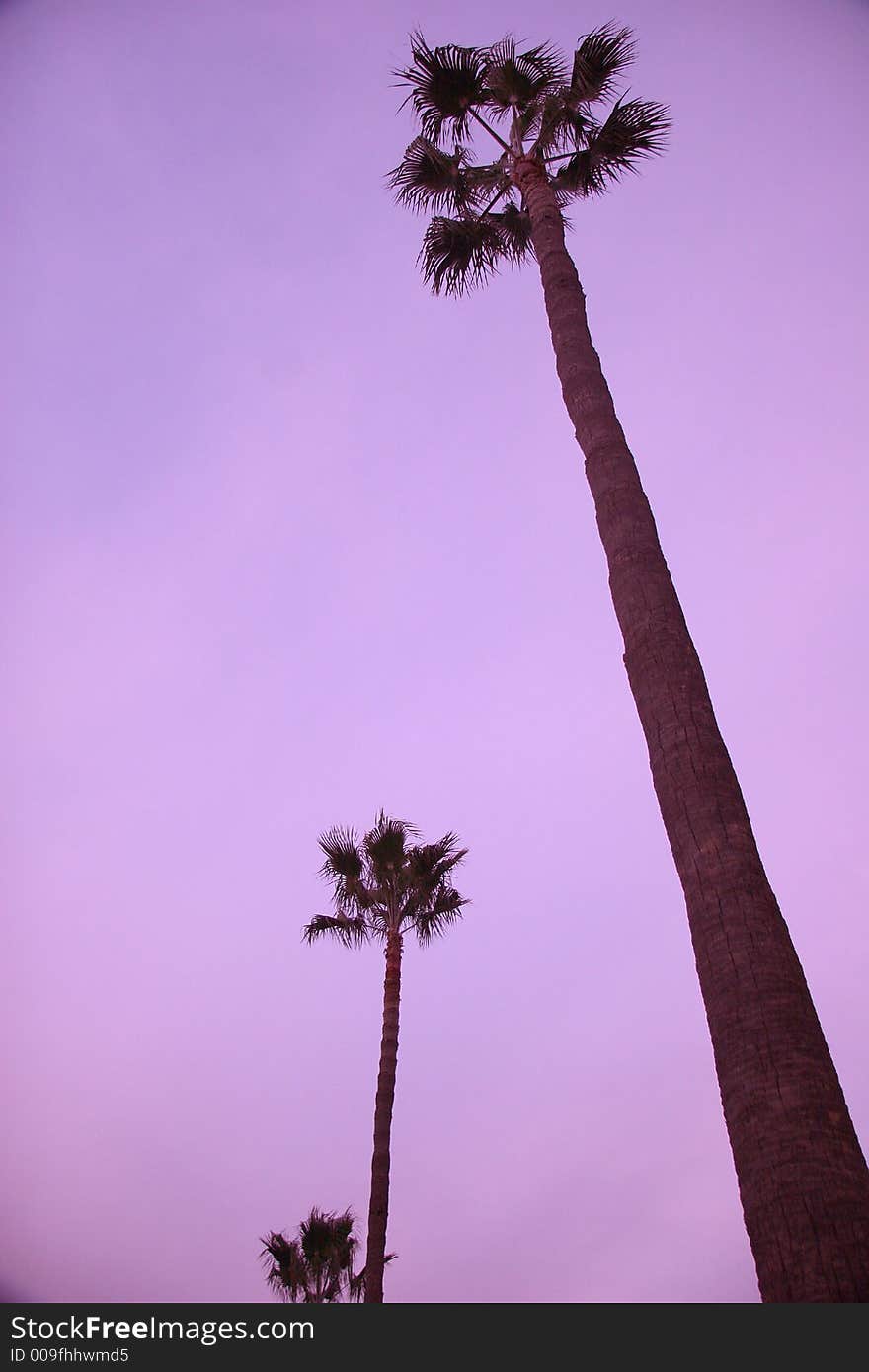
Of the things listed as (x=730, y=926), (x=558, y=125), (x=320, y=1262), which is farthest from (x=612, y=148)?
(x=320, y=1262)

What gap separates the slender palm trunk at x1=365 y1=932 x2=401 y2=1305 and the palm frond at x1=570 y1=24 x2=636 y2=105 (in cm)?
1522

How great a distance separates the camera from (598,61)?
10398 millimetres

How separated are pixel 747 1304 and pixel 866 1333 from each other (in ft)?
1.29

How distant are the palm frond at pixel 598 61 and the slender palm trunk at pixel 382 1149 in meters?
15.2

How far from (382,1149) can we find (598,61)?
17.2 metres

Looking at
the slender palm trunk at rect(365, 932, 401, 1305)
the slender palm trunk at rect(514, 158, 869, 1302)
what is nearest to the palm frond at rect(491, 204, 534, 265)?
the slender palm trunk at rect(514, 158, 869, 1302)

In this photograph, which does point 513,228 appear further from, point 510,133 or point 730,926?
point 730,926

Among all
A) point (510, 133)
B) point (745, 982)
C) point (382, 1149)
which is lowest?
point (745, 982)

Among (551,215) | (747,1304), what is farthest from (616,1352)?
(551,215)

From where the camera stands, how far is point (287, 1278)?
2612 centimetres

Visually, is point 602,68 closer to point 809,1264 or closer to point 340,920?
point 809,1264

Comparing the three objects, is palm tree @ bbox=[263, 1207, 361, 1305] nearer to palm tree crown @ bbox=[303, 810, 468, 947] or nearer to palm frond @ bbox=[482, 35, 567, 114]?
palm tree crown @ bbox=[303, 810, 468, 947]

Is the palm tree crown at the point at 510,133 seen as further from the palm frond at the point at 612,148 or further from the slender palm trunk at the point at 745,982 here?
the slender palm trunk at the point at 745,982

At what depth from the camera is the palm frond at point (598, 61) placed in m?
10.3
